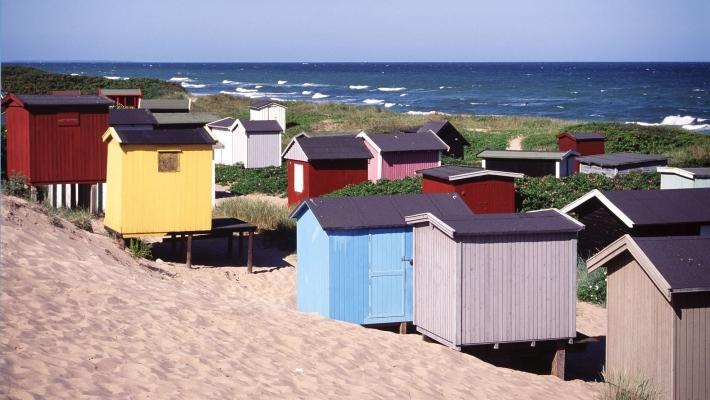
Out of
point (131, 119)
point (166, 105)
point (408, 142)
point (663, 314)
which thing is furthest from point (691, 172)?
point (166, 105)

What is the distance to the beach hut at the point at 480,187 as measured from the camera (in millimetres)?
25219

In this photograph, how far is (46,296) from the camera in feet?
41.7

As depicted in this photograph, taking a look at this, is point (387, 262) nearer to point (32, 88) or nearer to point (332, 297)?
point (332, 297)

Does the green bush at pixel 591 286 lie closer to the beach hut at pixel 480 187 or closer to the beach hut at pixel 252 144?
the beach hut at pixel 480 187

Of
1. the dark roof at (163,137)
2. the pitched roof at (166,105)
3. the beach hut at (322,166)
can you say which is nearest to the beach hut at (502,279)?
the dark roof at (163,137)

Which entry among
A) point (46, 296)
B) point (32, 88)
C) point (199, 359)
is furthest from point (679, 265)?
point (32, 88)

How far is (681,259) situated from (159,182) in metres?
12.5

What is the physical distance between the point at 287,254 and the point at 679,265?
1305 cm

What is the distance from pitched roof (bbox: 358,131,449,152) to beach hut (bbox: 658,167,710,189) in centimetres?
1142

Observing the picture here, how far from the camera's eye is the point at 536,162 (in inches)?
1383

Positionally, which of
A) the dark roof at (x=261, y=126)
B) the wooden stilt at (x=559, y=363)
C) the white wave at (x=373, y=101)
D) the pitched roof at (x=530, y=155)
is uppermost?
the white wave at (x=373, y=101)

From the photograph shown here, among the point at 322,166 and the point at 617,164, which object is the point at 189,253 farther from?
the point at 617,164

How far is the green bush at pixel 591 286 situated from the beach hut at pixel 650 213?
0.68 m

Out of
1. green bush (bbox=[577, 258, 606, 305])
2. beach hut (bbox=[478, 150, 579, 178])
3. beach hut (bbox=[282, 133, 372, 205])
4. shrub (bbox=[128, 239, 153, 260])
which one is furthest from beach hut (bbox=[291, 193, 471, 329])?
beach hut (bbox=[478, 150, 579, 178])
